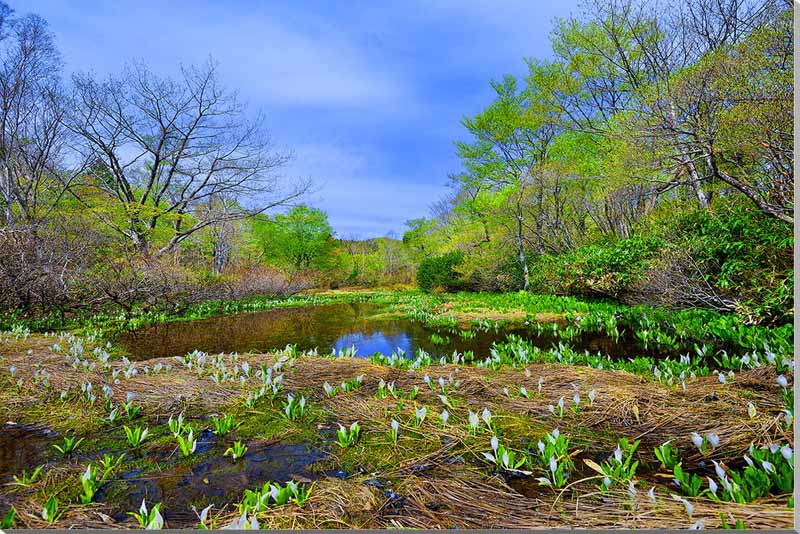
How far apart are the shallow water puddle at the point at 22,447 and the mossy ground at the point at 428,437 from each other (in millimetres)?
91

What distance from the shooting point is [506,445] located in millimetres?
2154

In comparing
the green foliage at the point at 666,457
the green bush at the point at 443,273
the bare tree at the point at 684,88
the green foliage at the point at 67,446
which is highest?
the bare tree at the point at 684,88

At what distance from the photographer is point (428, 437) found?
2320 mm

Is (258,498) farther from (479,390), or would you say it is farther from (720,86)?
(720,86)

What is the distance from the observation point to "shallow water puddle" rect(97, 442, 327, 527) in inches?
66.4

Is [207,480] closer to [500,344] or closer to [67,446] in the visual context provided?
[67,446]

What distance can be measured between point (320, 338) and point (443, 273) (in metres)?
12.9

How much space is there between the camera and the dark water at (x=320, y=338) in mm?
5949

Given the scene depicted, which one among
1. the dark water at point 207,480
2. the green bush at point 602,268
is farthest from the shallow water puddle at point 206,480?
the green bush at point 602,268

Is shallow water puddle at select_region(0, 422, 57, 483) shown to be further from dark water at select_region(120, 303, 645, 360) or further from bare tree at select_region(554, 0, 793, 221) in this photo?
bare tree at select_region(554, 0, 793, 221)

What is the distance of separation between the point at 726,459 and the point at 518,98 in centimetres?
1544

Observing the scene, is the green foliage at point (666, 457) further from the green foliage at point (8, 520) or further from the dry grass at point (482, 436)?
the green foliage at point (8, 520)

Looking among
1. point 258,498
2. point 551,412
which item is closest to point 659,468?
point 551,412

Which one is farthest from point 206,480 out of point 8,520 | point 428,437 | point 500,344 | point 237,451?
point 500,344
